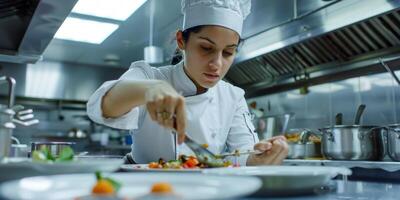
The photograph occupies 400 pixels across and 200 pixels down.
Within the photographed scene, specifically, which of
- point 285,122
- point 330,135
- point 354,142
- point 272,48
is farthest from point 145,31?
point 354,142

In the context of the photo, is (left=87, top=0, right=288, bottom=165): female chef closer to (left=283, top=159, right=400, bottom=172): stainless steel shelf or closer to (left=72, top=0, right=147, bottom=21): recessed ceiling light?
(left=283, top=159, right=400, bottom=172): stainless steel shelf

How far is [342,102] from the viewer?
9.91ft

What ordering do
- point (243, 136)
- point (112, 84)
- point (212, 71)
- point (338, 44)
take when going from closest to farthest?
point (112, 84), point (212, 71), point (243, 136), point (338, 44)

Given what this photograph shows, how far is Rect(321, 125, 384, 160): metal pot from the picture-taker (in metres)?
2.13

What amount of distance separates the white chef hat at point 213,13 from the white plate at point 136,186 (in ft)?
2.71

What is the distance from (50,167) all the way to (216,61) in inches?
29.9

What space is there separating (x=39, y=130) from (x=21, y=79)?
758 millimetres

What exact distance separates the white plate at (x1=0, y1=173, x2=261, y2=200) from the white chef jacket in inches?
Result: 27.6

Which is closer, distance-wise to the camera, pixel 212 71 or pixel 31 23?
pixel 212 71

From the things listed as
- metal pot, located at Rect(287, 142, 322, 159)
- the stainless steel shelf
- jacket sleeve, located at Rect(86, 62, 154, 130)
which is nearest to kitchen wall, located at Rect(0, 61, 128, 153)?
metal pot, located at Rect(287, 142, 322, 159)

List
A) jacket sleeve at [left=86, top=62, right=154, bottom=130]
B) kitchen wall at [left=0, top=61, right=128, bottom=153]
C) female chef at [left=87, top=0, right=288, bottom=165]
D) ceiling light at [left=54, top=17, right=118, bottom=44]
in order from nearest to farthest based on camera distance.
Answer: jacket sleeve at [left=86, top=62, right=154, bottom=130] < female chef at [left=87, top=0, right=288, bottom=165] < ceiling light at [left=54, top=17, right=118, bottom=44] < kitchen wall at [left=0, top=61, right=128, bottom=153]

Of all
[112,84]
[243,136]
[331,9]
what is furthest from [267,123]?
[112,84]

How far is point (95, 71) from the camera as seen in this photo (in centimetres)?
563

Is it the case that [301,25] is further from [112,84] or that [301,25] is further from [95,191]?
[95,191]
